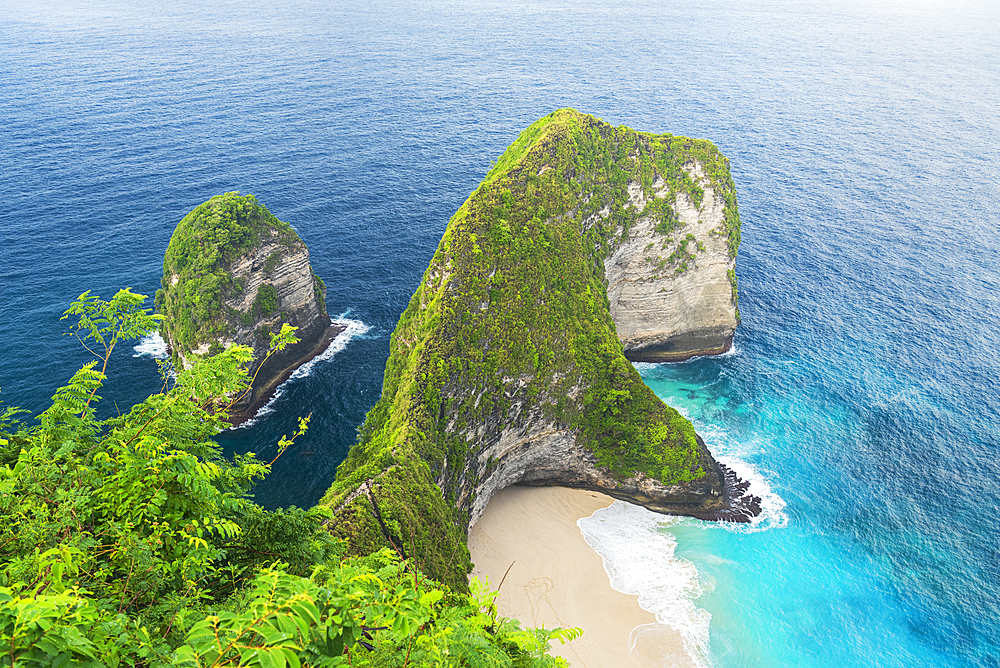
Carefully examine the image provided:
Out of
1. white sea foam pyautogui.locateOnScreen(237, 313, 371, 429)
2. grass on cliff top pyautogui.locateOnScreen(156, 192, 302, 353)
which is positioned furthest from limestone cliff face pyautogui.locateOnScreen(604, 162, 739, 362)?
grass on cliff top pyautogui.locateOnScreen(156, 192, 302, 353)

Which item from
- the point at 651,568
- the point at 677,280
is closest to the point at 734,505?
the point at 651,568

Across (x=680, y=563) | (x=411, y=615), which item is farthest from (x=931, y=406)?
(x=411, y=615)

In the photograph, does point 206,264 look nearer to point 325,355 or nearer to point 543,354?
point 325,355

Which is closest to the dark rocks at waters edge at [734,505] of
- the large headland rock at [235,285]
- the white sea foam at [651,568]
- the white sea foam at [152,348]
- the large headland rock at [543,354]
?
the large headland rock at [543,354]

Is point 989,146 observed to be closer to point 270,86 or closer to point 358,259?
point 358,259

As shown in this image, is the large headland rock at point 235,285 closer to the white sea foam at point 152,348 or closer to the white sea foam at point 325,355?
the white sea foam at point 325,355
